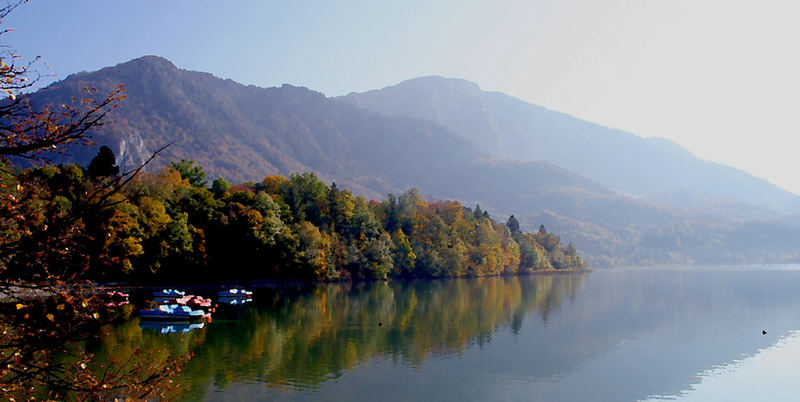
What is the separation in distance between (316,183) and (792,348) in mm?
66428

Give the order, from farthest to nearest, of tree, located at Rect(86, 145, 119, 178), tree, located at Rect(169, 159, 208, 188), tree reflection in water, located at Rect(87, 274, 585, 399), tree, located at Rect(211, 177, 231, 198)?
tree, located at Rect(169, 159, 208, 188) < tree, located at Rect(211, 177, 231, 198) < tree, located at Rect(86, 145, 119, 178) < tree reflection in water, located at Rect(87, 274, 585, 399)

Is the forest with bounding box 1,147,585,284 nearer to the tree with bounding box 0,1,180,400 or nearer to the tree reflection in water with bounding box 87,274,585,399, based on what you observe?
the tree reflection in water with bounding box 87,274,585,399

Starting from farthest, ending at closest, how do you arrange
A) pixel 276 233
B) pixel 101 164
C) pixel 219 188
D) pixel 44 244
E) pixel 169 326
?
pixel 219 188 < pixel 276 233 < pixel 101 164 < pixel 169 326 < pixel 44 244

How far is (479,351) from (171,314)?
830 inches

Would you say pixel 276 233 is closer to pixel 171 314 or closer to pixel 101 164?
pixel 101 164

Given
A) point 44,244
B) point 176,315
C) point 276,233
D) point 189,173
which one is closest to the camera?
point 44,244

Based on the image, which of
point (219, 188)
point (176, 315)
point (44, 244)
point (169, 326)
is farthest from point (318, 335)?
point (219, 188)

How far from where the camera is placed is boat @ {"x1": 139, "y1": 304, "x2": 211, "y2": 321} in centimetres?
3812

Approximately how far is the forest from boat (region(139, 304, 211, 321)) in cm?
565

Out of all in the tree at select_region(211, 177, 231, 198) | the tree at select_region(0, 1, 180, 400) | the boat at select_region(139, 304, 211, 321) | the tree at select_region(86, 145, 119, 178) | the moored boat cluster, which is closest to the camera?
A: the tree at select_region(0, 1, 180, 400)

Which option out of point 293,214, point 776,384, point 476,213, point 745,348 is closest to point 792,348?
point 745,348

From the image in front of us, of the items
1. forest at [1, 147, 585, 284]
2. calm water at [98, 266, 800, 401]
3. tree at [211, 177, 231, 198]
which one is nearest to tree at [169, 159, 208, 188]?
forest at [1, 147, 585, 284]

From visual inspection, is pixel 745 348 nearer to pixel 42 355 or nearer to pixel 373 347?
pixel 373 347

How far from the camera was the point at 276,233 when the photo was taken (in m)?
72.4
